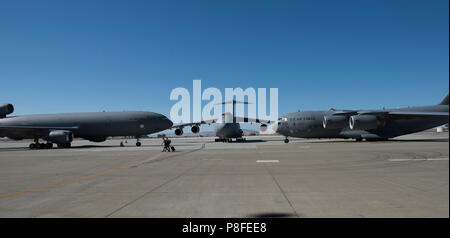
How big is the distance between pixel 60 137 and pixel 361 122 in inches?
1342

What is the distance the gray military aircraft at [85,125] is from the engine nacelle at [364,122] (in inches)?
887

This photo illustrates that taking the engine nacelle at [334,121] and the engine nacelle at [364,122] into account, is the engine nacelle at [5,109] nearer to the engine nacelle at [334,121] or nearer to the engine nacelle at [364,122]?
the engine nacelle at [334,121]

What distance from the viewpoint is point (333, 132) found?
32938 mm

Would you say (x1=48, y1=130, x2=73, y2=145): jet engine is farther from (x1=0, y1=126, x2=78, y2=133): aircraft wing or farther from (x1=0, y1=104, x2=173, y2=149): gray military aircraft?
(x1=0, y1=126, x2=78, y2=133): aircraft wing

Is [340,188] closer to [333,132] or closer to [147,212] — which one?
[147,212]

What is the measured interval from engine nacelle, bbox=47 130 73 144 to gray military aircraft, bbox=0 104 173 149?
10.6 inches

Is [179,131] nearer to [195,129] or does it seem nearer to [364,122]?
[195,129]

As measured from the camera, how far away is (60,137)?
1266 inches

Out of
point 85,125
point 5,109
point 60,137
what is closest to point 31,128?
point 60,137

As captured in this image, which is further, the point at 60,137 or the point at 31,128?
the point at 31,128

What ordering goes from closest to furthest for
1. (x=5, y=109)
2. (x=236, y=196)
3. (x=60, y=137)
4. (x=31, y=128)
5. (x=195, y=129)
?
(x=236, y=196) < (x=60, y=137) < (x=31, y=128) < (x=5, y=109) < (x=195, y=129)

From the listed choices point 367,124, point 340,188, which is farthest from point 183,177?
point 367,124
